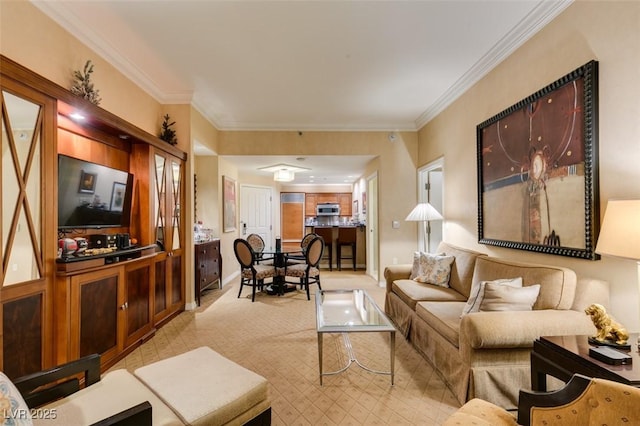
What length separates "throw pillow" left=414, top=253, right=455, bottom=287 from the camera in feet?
10.8

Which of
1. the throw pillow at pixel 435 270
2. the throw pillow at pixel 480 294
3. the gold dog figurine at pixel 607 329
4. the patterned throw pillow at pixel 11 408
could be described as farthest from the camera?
the throw pillow at pixel 435 270

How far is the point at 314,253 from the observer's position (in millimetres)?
4754

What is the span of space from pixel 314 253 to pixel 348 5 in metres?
3.37

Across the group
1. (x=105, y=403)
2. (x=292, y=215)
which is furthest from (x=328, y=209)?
(x=105, y=403)

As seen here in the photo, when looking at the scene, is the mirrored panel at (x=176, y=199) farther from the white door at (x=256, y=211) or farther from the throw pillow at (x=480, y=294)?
the throw pillow at (x=480, y=294)

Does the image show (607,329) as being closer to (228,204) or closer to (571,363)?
(571,363)

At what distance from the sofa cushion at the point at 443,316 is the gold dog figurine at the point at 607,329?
78 centimetres

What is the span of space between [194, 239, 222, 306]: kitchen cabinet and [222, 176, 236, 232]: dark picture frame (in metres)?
0.71

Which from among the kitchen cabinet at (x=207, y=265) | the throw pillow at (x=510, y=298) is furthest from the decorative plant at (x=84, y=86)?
the throw pillow at (x=510, y=298)

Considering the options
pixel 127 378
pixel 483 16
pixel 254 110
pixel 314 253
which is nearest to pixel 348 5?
pixel 483 16

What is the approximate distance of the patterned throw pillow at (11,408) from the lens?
86 cm

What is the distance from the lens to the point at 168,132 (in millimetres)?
3973

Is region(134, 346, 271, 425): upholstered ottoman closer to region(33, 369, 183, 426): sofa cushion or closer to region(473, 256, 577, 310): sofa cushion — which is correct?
region(33, 369, 183, 426): sofa cushion

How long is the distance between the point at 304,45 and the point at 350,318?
8.62ft
